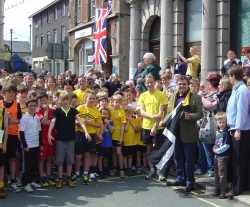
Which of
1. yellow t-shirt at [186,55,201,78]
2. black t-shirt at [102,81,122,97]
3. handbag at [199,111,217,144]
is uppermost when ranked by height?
yellow t-shirt at [186,55,201,78]

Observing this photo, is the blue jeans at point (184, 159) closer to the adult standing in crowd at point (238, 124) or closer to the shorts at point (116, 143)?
the adult standing in crowd at point (238, 124)

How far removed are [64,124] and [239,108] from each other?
10.2 ft

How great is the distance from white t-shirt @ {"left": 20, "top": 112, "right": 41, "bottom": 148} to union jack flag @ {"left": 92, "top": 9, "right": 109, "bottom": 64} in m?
12.5

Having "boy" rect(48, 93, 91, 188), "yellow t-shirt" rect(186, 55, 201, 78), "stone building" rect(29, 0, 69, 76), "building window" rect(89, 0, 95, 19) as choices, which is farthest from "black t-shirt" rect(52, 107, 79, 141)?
"stone building" rect(29, 0, 69, 76)

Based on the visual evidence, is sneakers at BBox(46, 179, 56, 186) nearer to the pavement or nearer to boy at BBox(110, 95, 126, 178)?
boy at BBox(110, 95, 126, 178)

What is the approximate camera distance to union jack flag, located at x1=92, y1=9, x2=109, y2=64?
62.8 ft

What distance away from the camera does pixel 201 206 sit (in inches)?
231

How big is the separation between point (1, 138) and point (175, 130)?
118 inches

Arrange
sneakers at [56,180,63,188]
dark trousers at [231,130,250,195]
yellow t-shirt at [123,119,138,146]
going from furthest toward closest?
1. yellow t-shirt at [123,119,138,146]
2. sneakers at [56,180,63,188]
3. dark trousers at [231,130,250,195]

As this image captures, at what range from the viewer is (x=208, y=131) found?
275 inches

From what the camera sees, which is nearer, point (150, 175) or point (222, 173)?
point (222, 173)

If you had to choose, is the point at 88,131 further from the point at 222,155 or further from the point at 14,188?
the point at 222,155

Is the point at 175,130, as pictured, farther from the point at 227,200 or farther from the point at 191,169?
the point at 227,200

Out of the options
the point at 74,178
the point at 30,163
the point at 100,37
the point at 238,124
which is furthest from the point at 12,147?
the point at 100,37
